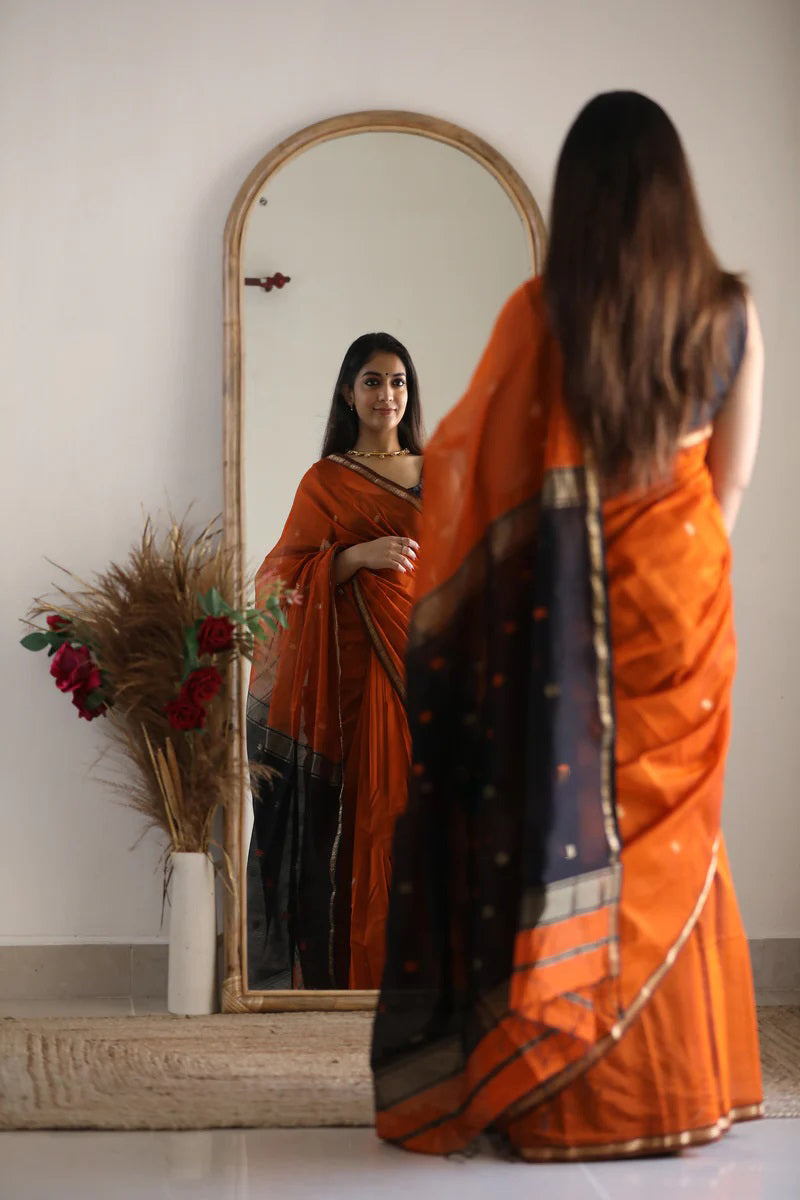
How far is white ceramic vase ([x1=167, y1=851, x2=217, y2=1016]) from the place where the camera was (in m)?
2.86

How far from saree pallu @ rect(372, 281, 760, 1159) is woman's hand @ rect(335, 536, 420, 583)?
1.03 meters

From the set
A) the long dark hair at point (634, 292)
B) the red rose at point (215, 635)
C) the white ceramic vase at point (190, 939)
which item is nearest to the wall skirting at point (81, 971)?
the white ceramic vase at point (190, 939)

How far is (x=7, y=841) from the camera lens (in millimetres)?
3047

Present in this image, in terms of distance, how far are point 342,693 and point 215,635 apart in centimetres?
36

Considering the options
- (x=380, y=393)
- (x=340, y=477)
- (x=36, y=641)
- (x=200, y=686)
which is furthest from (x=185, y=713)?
(x=380, y=393)

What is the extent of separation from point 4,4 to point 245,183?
2.43 feet

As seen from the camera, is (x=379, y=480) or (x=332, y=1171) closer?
(x=332, y=1171)

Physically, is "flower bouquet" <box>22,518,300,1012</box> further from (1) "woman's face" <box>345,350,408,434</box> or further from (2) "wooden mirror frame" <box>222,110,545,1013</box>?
(1) "woman's face" <box>345,350,408,434</box>

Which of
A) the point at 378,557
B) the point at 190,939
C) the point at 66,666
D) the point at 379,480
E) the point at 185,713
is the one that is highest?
the point at 379,480

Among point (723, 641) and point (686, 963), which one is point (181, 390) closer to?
point (723, 641)

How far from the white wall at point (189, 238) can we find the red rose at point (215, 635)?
0.42 metres

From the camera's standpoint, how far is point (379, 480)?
304 cm

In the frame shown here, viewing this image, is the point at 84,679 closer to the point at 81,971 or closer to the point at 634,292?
the point at 81,971

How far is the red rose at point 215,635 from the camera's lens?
2785 millimetres
